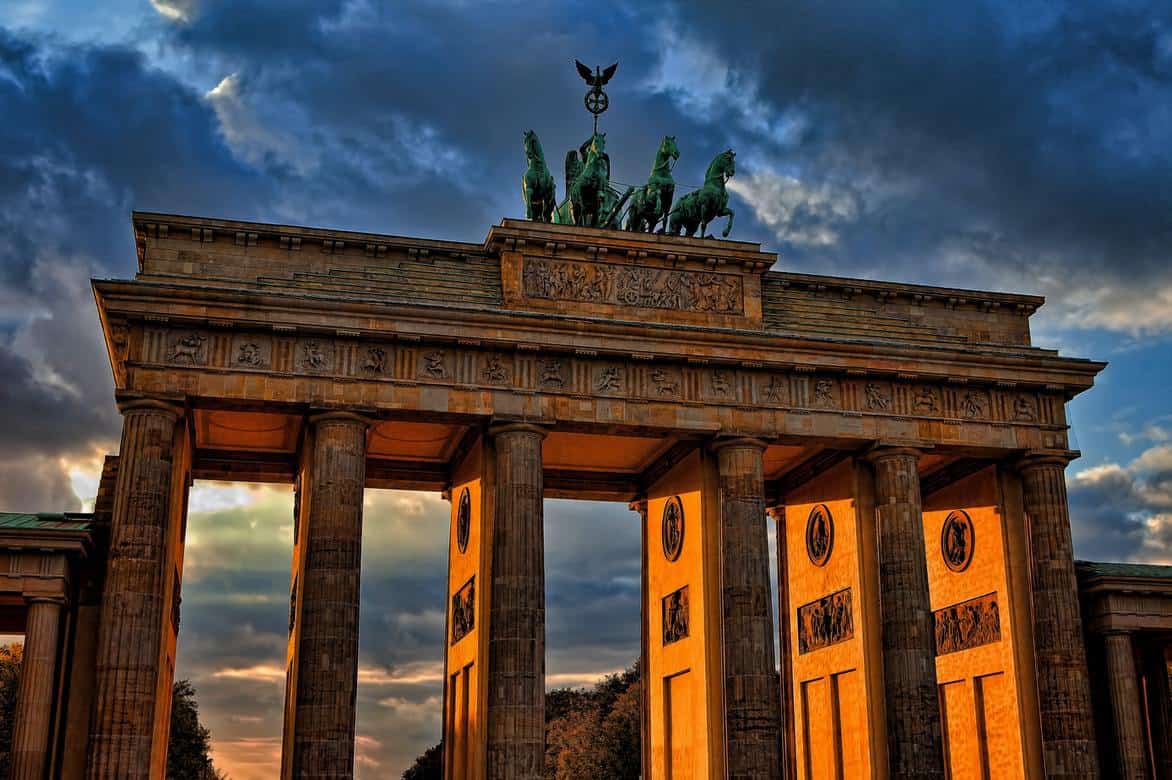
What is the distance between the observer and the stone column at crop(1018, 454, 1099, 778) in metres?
34.1

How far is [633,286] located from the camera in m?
35.4

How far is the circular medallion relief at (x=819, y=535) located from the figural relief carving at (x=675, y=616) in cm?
522

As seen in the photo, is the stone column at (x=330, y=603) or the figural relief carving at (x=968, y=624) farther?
the figural relief carving at (x=968, y=624)

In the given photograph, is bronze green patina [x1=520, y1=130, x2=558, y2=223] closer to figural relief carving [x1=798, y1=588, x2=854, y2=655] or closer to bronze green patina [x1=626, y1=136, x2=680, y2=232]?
bronze green patina [x1=626, y1=136, x2=680, y2=232]

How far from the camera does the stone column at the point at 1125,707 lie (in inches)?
1359

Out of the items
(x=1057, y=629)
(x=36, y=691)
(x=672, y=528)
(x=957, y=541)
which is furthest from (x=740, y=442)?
(x=36, y=691)

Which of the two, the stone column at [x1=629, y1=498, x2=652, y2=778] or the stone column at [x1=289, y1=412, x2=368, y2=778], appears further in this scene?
the stone column at [x1=629, y1=498, x2=652, y2=778]

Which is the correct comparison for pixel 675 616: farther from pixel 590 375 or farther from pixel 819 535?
pixel 590 375

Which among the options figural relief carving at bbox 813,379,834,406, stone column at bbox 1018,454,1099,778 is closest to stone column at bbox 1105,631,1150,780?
stone column at bbox 1018,454,1099,778

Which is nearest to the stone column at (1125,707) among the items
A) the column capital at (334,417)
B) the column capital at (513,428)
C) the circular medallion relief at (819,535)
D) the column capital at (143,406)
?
the circular medallion relief at (819,535)

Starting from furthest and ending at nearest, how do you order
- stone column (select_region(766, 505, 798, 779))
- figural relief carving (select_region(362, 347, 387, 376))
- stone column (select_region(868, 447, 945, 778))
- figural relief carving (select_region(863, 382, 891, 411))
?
stone column (select_region(766, 505, 798, 779)) → figural relief carving (select_region(863, 382, 891, 411)) → stone column (select_region(868, 447, 945, 778)) → figural relief carving (select_region(362, 347, 387, 376))

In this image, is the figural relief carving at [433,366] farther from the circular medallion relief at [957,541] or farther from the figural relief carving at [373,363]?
the circular medallion relief at [957,541]

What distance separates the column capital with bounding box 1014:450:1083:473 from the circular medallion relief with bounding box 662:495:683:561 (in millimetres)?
10116

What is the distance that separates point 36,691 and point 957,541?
2662cm
